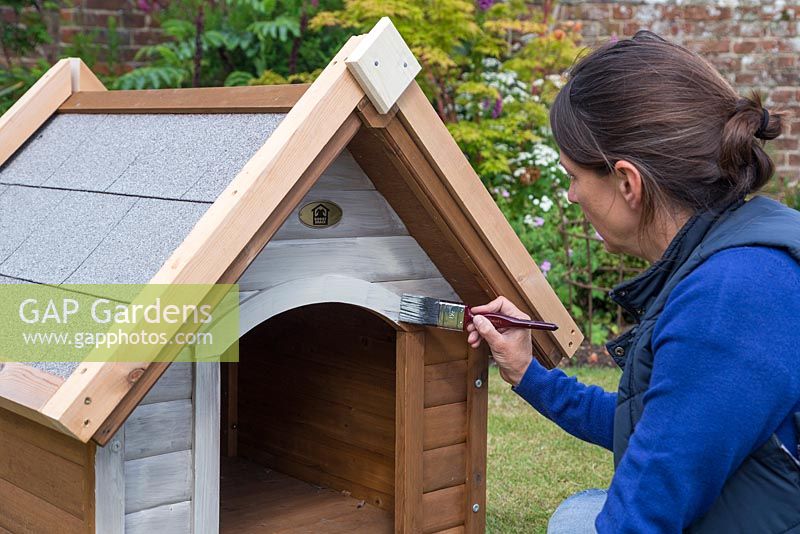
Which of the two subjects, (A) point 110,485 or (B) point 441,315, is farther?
(B) point 441,315

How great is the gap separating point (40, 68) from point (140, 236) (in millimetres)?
4083

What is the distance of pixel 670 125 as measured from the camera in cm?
154

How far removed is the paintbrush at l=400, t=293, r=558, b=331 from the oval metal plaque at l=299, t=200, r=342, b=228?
0.84 feet

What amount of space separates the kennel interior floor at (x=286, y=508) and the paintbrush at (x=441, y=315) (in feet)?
1.94

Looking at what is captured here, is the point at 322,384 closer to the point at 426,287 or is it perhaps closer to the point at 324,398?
the point at 324,398

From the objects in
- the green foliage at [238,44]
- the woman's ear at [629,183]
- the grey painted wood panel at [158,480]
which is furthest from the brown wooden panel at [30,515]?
the green foliage at [238,44]

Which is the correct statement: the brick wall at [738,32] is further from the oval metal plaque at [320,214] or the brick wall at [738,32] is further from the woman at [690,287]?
the woman at [690,287]

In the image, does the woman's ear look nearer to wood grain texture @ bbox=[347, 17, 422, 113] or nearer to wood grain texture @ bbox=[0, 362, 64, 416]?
wood grain texture @ bbox=[347, 17, 422, 113]

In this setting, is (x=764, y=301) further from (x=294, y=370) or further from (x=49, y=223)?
(x=294, y=370)

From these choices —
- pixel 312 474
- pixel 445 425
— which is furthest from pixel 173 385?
pixel 312 474

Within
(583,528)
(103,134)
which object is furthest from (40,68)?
(583,528)

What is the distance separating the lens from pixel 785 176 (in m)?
7.10

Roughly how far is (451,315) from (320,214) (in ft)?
1.19

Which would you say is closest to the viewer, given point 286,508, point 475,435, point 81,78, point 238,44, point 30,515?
point 30,515
